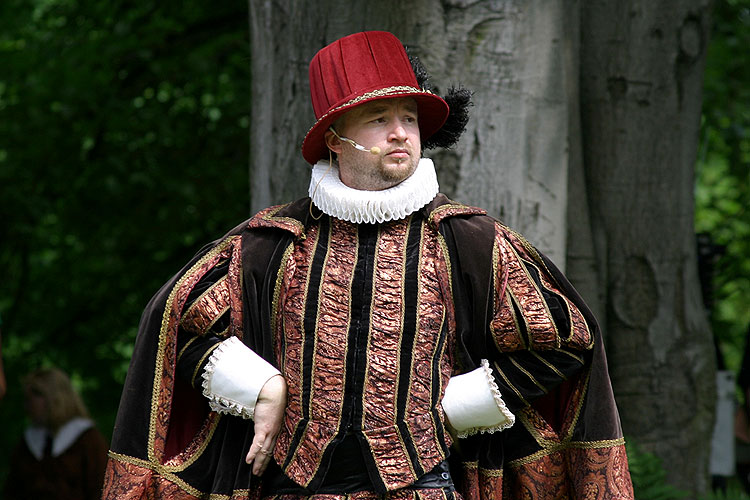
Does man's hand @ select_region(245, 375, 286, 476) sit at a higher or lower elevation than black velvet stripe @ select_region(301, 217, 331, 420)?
lower

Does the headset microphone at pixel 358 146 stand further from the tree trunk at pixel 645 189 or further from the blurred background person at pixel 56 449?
the blurred background person at pixel 56 449

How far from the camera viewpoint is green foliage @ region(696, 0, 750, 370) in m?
7.06

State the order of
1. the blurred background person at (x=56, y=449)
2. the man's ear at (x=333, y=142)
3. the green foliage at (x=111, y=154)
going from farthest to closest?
the green foliage at (x=111, y=154) → the blurred background person at (x=56, y=449) → the man's ear at (x=333, y=142)

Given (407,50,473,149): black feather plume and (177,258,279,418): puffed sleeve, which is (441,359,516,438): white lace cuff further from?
(407,50,473,149): black feather plume

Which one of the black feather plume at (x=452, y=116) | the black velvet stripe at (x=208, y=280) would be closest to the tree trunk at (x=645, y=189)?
the black feather plume at (x=452, y=116)

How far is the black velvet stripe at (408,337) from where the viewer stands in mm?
2888

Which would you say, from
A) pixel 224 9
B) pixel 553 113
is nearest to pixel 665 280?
pixel 553 113

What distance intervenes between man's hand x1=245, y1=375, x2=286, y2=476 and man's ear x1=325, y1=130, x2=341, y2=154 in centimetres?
67

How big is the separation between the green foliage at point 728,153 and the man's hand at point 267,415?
4240mm

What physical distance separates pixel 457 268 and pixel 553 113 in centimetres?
118

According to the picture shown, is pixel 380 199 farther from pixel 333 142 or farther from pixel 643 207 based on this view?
pixel 643 207

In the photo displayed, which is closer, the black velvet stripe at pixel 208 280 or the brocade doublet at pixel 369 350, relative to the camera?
the brocade doublet at pixel 369 350

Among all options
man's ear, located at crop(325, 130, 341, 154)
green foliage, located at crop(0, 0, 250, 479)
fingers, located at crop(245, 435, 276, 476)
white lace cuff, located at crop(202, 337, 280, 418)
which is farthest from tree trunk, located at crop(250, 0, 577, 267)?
green foliage, located at crop(0, 0, 250, 479)

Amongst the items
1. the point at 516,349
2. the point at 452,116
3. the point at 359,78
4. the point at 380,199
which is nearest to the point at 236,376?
the point at 380,199
